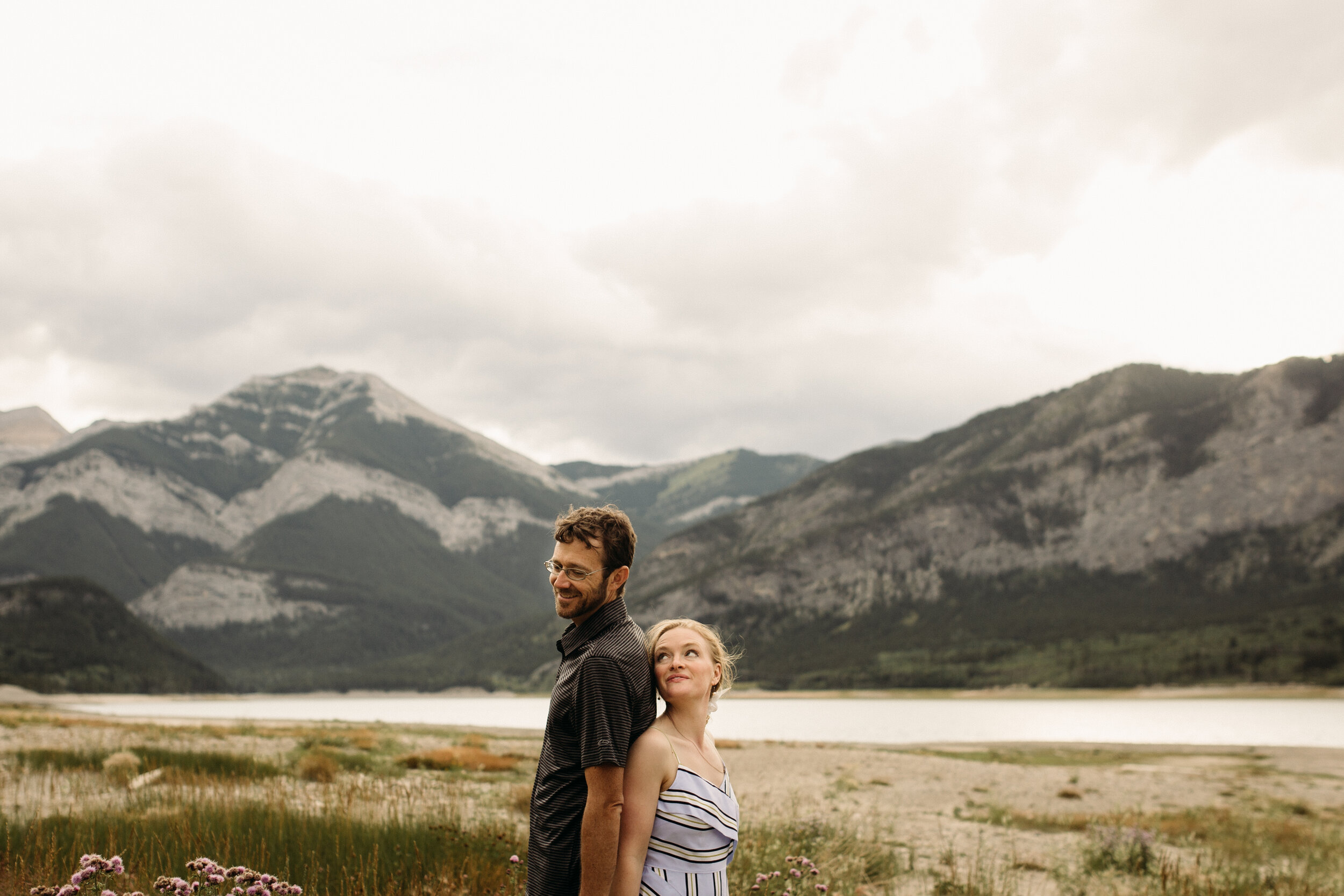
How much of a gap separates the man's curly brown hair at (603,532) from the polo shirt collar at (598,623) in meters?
0.09

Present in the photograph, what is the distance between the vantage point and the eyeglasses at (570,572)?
3.94 m

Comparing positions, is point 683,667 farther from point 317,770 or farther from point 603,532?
point 317,770

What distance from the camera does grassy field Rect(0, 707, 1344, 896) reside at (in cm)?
796

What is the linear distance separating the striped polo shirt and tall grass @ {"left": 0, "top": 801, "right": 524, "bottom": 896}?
3392 millimetres

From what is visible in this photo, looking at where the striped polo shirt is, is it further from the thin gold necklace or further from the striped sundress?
the striped sundress

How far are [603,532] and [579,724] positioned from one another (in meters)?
0.89

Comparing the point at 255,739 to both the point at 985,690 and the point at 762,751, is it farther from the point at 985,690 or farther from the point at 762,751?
the point at 985,690

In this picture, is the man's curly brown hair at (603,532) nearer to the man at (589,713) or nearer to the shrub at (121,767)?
the man at (589,713)

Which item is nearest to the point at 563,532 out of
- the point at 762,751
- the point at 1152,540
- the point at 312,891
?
the point at 312,891

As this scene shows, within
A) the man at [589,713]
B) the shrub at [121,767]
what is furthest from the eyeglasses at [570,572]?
the shrub at [121,767]

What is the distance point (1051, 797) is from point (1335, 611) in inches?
6234

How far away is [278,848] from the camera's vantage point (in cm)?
811

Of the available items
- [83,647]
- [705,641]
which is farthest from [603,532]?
[83,647]

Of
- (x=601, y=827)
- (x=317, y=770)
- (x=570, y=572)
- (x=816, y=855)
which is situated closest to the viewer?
(x=601, y=827)
